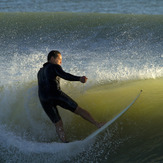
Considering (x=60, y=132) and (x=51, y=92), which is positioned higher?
(x=51, y=92)

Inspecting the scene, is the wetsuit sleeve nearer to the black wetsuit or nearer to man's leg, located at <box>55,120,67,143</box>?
the black wetsuit

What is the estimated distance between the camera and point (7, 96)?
5680 mm

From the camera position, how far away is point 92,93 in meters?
6.03

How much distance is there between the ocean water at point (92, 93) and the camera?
14.3 feet

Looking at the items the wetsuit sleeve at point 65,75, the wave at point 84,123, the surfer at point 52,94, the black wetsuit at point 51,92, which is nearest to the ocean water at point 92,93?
the wave at point 84,123

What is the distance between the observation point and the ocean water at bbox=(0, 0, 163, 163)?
435 centimetres

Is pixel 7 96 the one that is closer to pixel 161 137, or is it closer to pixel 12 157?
pixel 12 157

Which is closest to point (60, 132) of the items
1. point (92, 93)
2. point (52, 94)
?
point (52, 94)

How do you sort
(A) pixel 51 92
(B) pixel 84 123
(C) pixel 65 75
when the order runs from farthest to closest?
(B) pixel 84 123, (A) pixel 51 92, (C) pixel 65 75

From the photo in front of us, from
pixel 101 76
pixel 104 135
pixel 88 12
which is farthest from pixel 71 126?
pixel 88 12

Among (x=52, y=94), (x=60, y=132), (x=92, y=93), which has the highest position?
(x=92, y=93)

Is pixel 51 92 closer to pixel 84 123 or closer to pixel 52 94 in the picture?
pixel 52 94

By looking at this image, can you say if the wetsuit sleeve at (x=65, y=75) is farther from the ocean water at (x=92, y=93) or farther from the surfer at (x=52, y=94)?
the ocean water at (x=92, y=93)

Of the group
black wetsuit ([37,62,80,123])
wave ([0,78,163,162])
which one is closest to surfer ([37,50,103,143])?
black wetsuit ([37,62,80,123])
